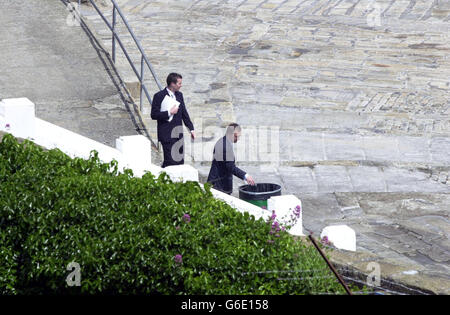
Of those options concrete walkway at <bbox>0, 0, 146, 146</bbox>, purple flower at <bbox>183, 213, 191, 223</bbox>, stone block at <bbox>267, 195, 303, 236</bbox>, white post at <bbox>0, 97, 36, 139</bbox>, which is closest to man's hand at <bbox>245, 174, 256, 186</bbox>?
stone block at <bbox>267, 195, 303, 236</bbox>

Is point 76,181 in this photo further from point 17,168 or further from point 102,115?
point 102,115

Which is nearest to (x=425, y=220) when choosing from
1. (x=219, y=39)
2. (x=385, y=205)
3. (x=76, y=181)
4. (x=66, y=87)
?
(x=385, y=205)

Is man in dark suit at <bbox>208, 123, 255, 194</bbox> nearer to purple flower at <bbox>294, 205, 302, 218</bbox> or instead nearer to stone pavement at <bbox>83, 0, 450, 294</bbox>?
stone pavement at <bbox>83, 0, 450, 294</bbox>

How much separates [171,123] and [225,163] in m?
1.24

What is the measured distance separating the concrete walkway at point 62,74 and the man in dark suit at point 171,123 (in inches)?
60.1

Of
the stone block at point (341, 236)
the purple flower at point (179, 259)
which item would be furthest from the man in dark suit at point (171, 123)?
the purple flower at point (179, 259)

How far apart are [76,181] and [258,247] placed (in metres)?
1.74

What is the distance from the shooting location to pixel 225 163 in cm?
941

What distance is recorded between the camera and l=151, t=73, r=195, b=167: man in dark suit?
1025 cm

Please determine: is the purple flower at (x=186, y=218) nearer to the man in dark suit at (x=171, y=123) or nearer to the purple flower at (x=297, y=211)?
the purple flower at (x=297, y=211)

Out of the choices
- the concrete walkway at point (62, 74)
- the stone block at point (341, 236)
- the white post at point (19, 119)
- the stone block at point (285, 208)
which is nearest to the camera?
the stone block at point (285, 208)

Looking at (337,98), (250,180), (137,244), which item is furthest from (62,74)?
(137,244)

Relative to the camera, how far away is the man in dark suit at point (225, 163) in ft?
30.8

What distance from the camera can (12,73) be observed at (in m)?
13.4
